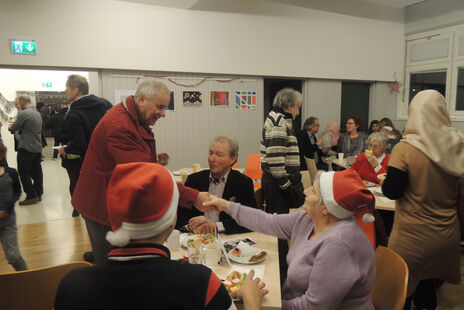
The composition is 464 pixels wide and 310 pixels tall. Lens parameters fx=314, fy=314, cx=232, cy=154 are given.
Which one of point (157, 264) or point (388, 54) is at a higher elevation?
point (388, 54)

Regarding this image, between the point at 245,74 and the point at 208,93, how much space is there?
29.2 inches

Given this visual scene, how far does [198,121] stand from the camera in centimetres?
544

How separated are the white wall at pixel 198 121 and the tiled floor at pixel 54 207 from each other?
1.95 meters

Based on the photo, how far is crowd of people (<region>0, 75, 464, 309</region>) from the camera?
2.91 ft

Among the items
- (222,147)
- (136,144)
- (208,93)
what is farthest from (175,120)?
(136,144)

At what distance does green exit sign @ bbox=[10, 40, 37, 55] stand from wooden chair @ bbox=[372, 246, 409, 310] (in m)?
4.75

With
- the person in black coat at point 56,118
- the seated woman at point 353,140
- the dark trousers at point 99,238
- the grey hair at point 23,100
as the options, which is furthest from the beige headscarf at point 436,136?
the person in black coat at point 56,118

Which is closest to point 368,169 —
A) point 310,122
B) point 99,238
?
point 310,122

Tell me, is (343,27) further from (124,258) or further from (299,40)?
(124,258)

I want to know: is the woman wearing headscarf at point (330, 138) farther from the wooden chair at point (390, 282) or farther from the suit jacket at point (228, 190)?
the wooden chair at point (390, 282)

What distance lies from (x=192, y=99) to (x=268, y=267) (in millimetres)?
4090

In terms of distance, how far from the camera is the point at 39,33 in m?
4.28

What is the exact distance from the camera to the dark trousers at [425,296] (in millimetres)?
2330

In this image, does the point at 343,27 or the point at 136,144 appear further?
the point at 343,27
